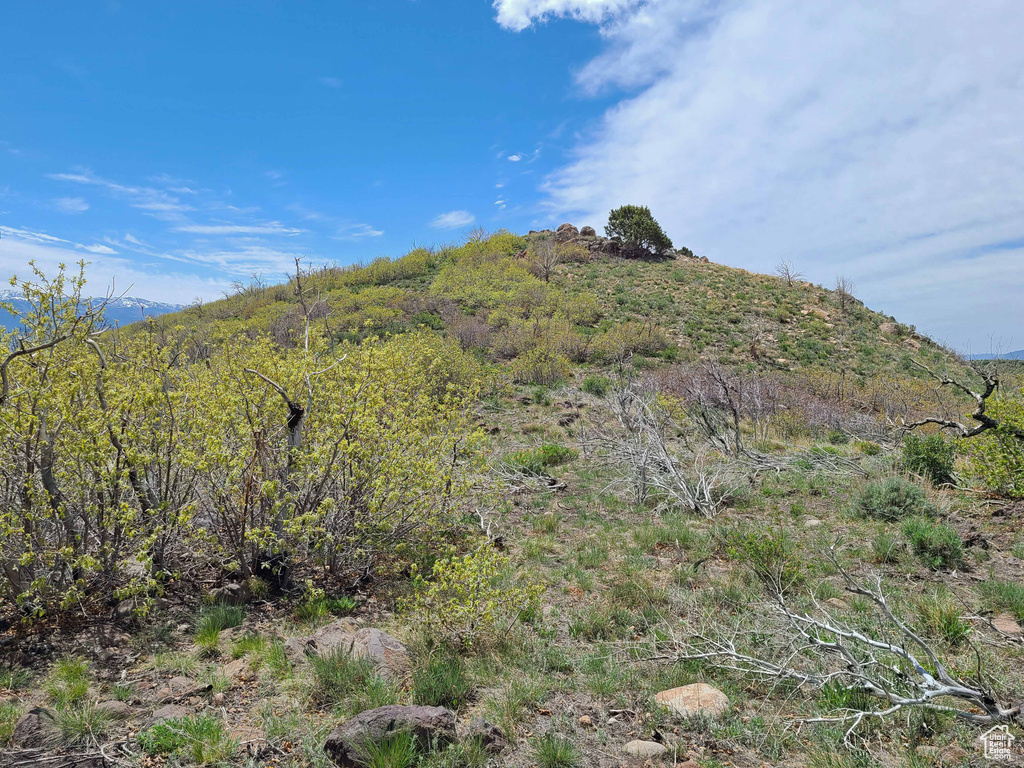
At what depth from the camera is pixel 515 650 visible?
375cm

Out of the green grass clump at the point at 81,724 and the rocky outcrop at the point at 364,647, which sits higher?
the rocky outcrop at the point at 364,647

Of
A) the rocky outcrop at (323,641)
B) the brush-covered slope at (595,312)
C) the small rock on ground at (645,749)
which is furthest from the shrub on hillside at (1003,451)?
the brush-covered slope at (595,312)

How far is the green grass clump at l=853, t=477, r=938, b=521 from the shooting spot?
623 centimetres

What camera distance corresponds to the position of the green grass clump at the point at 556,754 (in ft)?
8.67

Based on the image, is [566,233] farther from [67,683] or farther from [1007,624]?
[67,683]

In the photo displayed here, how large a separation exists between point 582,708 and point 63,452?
4178 millimetres

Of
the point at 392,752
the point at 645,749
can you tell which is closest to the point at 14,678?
the point at 392,752

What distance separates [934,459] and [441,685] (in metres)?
7.85

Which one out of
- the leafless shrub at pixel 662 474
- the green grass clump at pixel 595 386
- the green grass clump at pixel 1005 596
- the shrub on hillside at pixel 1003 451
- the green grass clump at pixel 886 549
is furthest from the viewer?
the green grass clump at pixel 595 386

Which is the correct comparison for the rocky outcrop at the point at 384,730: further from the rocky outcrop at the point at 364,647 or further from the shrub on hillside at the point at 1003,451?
the shrub on hillside at the point at 1003,451

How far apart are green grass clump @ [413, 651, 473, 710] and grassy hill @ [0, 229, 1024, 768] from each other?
1 cm

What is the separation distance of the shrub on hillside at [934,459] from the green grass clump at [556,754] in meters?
7.30

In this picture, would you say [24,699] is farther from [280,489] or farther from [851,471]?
[851,471]

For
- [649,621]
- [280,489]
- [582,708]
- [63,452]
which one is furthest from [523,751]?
[63,452]
